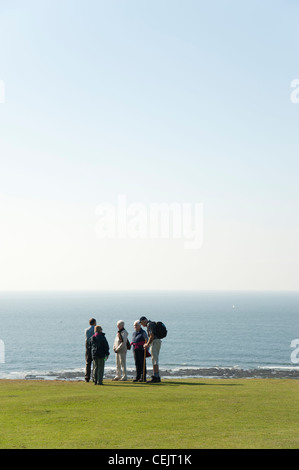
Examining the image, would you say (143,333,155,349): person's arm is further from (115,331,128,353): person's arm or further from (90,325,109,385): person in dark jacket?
(90,325,109,385): person in dark jacket

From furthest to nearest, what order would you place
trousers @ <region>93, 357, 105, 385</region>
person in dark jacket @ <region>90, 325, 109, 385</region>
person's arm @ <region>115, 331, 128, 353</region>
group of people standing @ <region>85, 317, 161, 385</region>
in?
person's arm @ <region>115, 331, 128, 353</region>, trousers @ <region>93, 357, 105, 385</region>, group of people standing @ <region>85, 317, 161, 385</region>, person in dark jacket @ <region>90, 325, 109, 385</region>

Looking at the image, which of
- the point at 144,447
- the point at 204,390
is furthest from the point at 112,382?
the point at 144,447

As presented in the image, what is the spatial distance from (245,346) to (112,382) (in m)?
99.7

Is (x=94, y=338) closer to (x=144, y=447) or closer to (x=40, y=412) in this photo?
(x=40, y=412)

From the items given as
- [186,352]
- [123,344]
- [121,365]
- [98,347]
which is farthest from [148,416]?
[186,352]

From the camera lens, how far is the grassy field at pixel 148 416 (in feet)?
38.6

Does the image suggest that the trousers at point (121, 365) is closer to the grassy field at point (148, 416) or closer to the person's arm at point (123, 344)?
the person's arm at point (123, 344)

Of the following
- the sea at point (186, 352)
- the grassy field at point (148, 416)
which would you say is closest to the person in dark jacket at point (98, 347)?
the grassy field at point (148, 416)

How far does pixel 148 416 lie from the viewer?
14.8 meters

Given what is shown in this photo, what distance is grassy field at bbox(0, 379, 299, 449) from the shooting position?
11.8 meters

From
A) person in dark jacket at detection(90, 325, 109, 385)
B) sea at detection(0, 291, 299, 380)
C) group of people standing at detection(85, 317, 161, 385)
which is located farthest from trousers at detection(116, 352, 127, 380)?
sea at detection(0, 291, 299, 380)

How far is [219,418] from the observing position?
14.6 meters

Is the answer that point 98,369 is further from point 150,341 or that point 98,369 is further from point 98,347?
point 150,341
